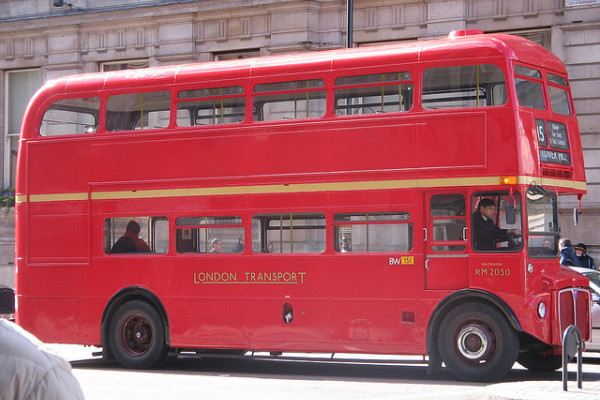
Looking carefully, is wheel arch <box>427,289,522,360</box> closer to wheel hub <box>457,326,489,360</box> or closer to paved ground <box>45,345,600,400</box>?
wheel hub <box>457,326,489,360</box>

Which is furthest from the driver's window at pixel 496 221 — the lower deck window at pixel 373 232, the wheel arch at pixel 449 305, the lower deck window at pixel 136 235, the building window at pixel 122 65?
the building window at pixel 122 65

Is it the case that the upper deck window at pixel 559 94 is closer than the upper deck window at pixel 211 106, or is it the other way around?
the upper deck window at pixel 559 94

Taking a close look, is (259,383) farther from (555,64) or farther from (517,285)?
(555,64)

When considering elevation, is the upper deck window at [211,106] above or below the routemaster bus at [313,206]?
above

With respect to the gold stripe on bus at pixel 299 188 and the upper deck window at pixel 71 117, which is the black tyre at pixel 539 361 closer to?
the gold stripe on bus at pixel 299 188

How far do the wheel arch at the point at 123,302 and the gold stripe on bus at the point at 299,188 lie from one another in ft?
4.38

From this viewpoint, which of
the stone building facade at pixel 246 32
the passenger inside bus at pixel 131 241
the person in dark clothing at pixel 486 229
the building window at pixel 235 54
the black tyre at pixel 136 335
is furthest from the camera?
the building window at pixel 235 54

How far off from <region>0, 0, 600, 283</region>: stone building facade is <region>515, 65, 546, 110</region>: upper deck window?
10.3 m

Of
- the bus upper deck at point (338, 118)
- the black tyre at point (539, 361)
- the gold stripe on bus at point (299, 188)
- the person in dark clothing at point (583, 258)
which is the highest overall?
the bus upper deck at point (338, 118)

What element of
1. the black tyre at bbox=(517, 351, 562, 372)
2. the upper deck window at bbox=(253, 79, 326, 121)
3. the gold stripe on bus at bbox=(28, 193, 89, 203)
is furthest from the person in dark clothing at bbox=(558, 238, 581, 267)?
the gold stripe on bus at bbox=(28, 193, 89, 203)

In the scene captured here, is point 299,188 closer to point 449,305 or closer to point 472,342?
point 449,305

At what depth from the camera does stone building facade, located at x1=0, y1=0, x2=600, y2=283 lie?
2319 centimetres

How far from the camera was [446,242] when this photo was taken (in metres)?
12.9

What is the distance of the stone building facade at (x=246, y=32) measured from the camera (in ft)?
76.1
